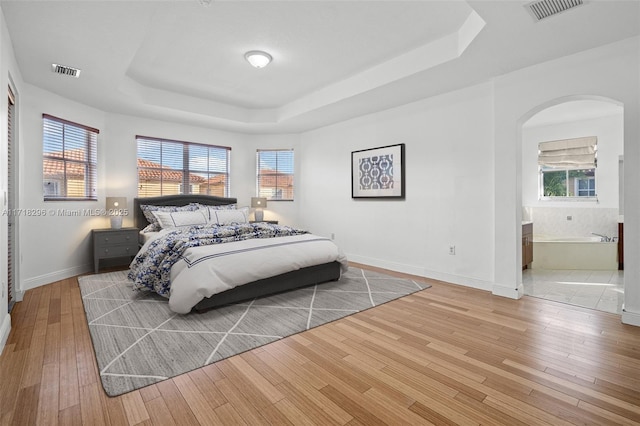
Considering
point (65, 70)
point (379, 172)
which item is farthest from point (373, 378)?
point (65, 70)

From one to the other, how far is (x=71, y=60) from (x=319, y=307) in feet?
11.4

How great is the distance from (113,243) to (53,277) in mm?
774

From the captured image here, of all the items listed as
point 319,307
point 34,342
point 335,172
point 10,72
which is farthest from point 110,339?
point 335,172

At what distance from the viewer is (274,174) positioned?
6613 millimetres

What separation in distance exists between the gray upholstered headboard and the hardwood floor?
8.06 ft

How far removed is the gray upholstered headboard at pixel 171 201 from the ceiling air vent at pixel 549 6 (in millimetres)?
5144

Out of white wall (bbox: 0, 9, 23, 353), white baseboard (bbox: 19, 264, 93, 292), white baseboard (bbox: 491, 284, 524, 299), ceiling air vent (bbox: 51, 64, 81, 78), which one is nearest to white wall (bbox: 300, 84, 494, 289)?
white baseboard (bbox: 491, 284, 524, 299)

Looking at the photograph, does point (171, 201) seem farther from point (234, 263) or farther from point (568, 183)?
point (568, 183)

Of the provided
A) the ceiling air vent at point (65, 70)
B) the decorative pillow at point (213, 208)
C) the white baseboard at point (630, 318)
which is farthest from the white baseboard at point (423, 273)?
the ceiling air vent at point (65, 70)

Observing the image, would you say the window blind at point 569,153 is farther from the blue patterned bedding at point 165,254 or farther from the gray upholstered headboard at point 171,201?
the gray upholstered headboard at point 171,201

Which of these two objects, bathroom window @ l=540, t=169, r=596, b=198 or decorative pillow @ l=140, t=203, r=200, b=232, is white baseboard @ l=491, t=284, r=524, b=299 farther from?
decorative pillow @ l=140, t=203, r=200, b=232

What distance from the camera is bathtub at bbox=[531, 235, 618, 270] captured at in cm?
486

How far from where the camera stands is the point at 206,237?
352 centimetres

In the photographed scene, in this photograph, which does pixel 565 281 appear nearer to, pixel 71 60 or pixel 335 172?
pixel 335 172
